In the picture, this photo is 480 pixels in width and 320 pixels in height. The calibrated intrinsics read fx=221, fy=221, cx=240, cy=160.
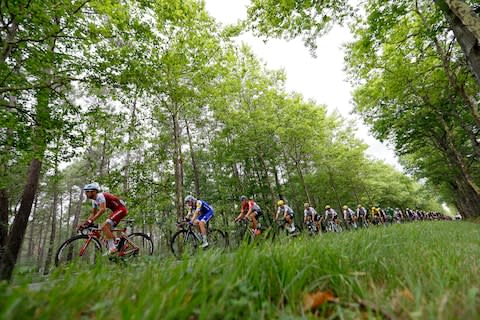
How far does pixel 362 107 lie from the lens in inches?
634

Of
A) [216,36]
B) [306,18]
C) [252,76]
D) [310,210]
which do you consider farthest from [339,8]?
[252,76]

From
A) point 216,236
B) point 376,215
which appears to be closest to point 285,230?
point 216,236

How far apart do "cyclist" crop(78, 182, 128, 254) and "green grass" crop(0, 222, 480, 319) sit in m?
4.86

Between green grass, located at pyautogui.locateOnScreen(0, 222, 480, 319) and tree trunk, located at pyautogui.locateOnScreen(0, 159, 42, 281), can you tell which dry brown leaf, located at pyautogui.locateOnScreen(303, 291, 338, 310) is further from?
tree trunk, located at pyautogui.locateOnScreen(0, 159, 42, 281)

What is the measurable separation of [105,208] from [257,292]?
6.04m

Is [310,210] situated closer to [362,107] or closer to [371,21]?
[362,107]

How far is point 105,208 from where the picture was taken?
20.1ft

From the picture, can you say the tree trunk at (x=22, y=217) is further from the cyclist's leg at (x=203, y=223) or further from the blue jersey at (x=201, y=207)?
the cyclist's leg at (x=203, y=223)

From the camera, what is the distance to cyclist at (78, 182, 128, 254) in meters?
5.96

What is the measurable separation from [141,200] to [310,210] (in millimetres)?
11060

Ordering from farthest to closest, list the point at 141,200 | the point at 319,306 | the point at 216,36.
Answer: the point at 216,36 < the point at 141,200 < the point at 319,306

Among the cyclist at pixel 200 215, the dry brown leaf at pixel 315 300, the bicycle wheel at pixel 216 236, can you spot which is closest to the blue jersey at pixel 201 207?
the cyclist at pixel 200 215

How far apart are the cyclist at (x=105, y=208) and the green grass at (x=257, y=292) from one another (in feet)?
15.9

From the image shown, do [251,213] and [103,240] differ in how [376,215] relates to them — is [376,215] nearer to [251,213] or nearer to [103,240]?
[251,213]
